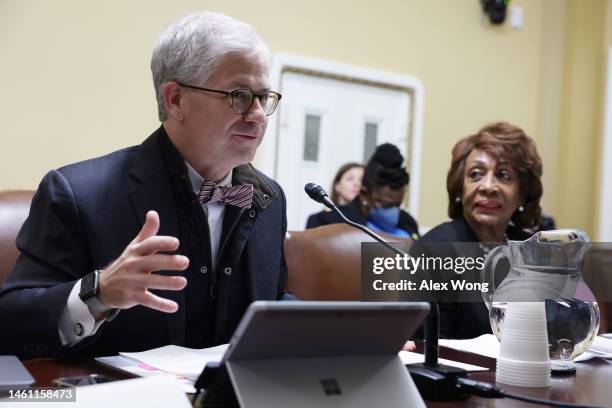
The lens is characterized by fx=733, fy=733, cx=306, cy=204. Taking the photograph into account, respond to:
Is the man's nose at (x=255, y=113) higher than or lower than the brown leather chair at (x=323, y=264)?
higher

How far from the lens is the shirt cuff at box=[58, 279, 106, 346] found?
124 cm

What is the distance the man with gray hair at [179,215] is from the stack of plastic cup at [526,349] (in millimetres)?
580

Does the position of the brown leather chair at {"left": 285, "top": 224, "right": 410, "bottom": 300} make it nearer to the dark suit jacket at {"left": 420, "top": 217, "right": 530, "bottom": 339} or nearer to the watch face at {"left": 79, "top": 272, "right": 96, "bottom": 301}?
the dark suit jacket at {"left": 420, "top": 217, "right": 530, "bottom": 339}

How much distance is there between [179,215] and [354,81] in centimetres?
314

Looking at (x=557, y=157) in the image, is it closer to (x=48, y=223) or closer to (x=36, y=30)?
(x=36, y=30)

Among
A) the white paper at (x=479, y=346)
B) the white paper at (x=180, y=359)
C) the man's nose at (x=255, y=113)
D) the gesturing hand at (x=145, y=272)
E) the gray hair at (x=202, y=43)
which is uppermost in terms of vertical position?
the gray hair at (x=202, y=43)

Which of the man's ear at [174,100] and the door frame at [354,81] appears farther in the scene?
the door frame at [354,81]

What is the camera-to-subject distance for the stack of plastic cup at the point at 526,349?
1.18 m

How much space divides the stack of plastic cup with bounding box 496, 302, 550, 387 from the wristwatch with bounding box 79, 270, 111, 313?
66 cm

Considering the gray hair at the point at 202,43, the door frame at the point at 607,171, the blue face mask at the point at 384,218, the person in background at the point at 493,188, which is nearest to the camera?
the gray hair at the point at 202,43

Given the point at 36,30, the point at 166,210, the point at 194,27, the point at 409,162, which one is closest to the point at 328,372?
the point at 166,210

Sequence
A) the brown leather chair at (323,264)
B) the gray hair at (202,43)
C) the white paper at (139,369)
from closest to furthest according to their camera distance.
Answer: the white paper at (139,369) → the gray hair at (202,43) → the brown leather chair at (323,264)

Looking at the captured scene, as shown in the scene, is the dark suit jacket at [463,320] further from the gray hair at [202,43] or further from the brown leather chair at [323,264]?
the gray hair at [202,43]

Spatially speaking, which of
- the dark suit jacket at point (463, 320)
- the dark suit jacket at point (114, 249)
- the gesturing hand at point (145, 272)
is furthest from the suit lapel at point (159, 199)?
the dark suit jacket at point (463, 320)
